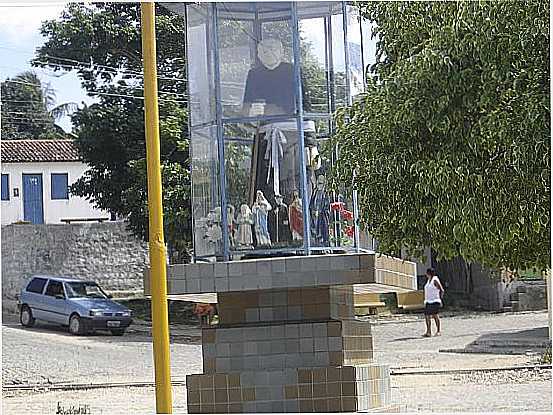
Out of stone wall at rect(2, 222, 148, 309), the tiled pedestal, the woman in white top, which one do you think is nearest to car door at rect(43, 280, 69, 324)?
stone wall at rect(2, 222, 148, 309)

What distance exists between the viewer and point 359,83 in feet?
12.3

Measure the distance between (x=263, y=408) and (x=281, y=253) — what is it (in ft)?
1.62

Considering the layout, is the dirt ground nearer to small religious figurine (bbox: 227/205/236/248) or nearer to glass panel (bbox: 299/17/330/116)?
small religious figurine (bbox: 227/205/236/248)

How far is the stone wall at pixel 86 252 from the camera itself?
1011 centimetres

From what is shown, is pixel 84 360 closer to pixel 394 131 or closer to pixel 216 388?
pixel 216 388

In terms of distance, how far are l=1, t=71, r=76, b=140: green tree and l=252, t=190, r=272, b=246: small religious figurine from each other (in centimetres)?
654

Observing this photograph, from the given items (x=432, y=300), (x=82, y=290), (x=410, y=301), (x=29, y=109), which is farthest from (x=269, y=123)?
(x=29, y=109)

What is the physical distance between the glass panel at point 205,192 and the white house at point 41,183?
7228 millimetres

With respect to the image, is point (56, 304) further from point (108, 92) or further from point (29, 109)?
point (29, 109)

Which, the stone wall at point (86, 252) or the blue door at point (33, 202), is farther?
the blue door at point (33, 202)

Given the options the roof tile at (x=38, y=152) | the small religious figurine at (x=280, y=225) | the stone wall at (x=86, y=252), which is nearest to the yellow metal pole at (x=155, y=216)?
the small religious figurine at (x=280, y=225)

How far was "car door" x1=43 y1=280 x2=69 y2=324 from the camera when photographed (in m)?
9.20

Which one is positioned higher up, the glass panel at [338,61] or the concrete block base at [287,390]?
the glass panel at [338,61]

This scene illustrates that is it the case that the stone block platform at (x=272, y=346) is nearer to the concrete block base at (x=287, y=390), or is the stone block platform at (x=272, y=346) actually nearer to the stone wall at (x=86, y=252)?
the concrete block base at (x=287, y=390)
